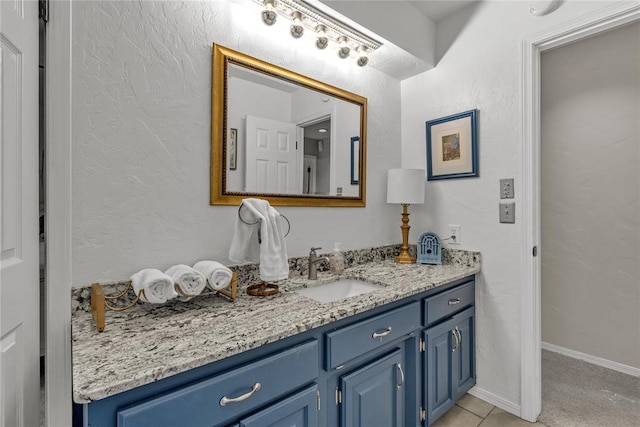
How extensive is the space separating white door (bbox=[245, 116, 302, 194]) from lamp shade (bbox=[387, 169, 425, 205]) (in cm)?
68

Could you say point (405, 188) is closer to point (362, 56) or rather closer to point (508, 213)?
point (508, 213)

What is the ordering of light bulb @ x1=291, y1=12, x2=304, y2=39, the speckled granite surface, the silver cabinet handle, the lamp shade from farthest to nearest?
the lamp shade < light bulb @ x1=291, y1=12, x2=304, y2=39 < the silver cabinet handle < the speckled granite surface

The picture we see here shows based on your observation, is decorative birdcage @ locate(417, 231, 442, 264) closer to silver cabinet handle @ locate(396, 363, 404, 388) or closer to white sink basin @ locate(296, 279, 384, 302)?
white sink basin @ locate(296, 279, 384, 302)

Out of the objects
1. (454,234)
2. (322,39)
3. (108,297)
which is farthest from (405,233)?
(108,297)

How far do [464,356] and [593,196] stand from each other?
5.19ft

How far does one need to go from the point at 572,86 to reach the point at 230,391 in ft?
9.91

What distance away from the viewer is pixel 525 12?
169 cm

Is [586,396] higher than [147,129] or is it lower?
Answer: lower

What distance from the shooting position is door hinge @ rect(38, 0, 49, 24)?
3.08 feet

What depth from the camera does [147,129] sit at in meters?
1.21

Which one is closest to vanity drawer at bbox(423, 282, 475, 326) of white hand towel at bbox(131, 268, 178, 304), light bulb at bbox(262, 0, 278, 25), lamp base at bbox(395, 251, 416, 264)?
lamp base at bbox(395, 251, 416, 264)

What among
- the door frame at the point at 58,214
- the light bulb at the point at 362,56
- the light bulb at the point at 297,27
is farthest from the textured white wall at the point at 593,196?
the door frame at the point at 58,214

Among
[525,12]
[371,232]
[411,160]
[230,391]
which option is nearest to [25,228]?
[230,391]

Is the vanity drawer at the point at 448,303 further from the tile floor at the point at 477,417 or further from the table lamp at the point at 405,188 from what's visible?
the tile floor at the point at 477,417
